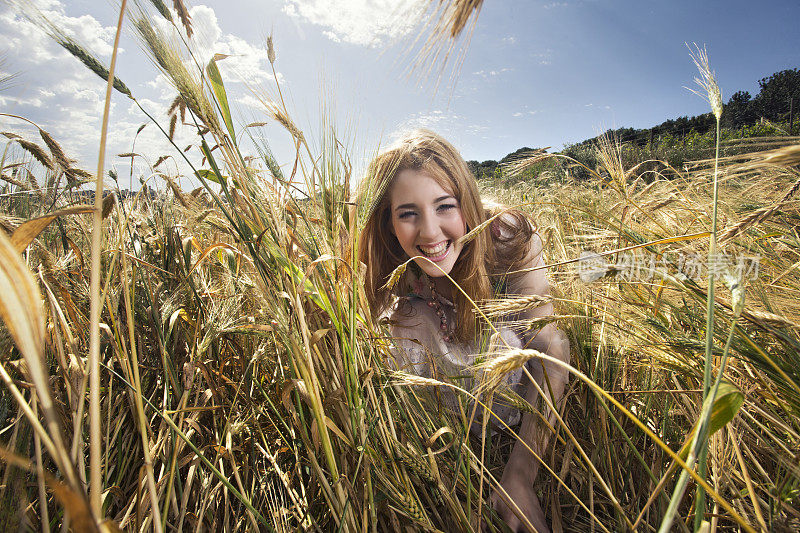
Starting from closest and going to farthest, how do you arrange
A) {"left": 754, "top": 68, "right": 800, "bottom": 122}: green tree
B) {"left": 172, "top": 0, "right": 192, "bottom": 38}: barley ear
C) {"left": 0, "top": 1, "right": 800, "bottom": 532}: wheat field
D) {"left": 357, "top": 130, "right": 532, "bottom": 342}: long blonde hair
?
{"left": 0, "top": 1, "right": 800, "bottom": 532}: wheat field < {"left": 172, "top": 0, "right": 192, "bottom": 38}: barley ear < {"left": 357, "top": 130, "right": 532, "bottom": 342}: long blonde hair < {"left": 754, "top": 68, "right": 800, "bottom": 122}: green tree

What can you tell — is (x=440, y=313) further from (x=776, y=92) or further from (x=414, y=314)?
(x=776, y=92)

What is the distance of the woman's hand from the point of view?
42.0 inches

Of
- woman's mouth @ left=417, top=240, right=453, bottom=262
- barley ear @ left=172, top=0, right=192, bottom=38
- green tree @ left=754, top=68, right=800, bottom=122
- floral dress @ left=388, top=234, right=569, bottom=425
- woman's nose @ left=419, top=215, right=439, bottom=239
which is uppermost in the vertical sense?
green tree @ left=754, top=68, right=800, bottom=122

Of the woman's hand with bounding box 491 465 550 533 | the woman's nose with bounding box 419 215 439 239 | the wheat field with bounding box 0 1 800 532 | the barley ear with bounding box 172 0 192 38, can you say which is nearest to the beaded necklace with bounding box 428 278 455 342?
the woman's nose with bounding box 419 215 439 239

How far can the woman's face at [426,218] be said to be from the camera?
159 cm

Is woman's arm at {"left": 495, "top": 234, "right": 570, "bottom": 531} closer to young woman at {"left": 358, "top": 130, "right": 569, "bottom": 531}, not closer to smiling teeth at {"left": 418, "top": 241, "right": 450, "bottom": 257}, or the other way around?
young woman at {"left": 358, "top": 130, "right": 569, "bottom": 531}

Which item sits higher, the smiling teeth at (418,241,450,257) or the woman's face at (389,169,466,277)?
the woman's face at (389,169,466,277)

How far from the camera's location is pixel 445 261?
5.35 ft

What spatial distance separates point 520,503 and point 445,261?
3.08 ft

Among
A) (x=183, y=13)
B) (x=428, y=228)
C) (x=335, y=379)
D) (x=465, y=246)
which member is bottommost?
(x=335, y=379)

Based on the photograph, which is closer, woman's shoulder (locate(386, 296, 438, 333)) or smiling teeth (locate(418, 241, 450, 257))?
smiling teeth (locate(418, 241, 450, 257))

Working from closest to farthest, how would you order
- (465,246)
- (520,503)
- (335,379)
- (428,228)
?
(335,379), (520,503), (428,228), (465,246)

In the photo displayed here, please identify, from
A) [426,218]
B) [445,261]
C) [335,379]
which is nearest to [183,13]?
[335,379]

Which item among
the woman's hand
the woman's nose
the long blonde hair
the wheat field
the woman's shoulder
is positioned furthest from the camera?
the woman's shoulder
